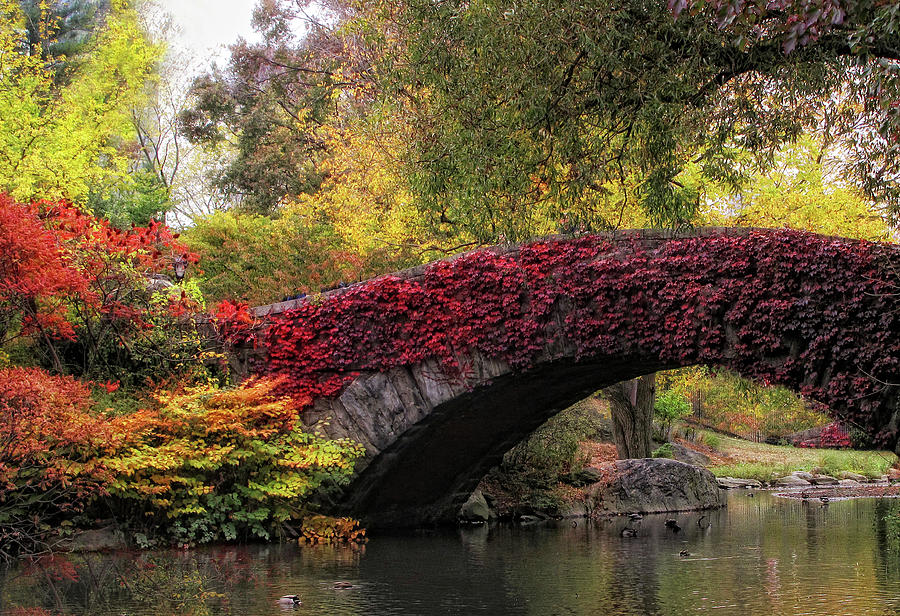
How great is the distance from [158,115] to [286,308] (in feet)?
78.2

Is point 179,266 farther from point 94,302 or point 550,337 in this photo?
point 550,337

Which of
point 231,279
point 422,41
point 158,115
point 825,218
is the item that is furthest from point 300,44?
point 422,41

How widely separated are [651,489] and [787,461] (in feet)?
41.2

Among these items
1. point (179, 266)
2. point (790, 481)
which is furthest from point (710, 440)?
point (179, 266)

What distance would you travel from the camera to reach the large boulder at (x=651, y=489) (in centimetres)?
1683

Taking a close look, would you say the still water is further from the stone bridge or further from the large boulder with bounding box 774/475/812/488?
the large boulder with bounding box 774/475/812/488

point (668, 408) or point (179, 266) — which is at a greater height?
point (179, 266)

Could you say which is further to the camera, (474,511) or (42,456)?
(474,511)

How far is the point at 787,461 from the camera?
27.9 metres

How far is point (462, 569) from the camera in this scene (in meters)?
9.97

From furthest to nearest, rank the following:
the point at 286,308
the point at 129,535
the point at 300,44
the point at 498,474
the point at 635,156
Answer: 1. the point at 300,44
2. the point at 498,474
3. the point at 286,308
4. the point at 129,535
5. the point at 635,156

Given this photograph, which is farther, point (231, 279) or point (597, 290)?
point (231, 279)

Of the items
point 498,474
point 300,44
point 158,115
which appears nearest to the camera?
point 498,474

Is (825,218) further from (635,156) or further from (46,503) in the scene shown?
(46,503)
